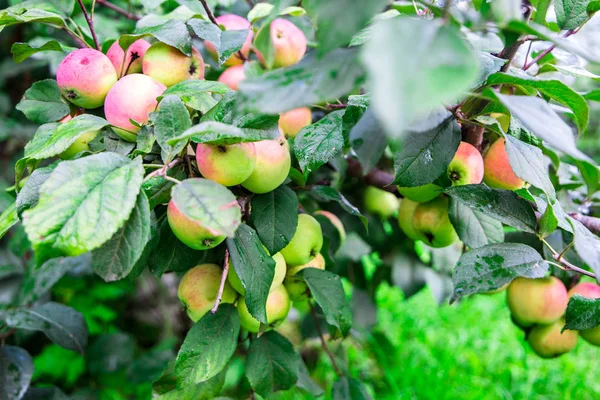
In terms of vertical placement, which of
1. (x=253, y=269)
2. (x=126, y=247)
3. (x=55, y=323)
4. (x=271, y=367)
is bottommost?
(x=55, y=323)

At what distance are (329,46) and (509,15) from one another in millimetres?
126

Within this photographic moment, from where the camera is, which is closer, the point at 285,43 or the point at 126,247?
the point at 126,247

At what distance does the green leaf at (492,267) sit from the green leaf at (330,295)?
6.7 inches

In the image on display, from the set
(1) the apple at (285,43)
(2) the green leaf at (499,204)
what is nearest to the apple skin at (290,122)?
(1) the apple at (285,43)

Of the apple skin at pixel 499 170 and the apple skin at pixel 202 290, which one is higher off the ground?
the apple skin at pixel 499 170

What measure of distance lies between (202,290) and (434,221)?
0.37m

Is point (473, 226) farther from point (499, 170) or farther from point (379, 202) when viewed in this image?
point (379, 202)

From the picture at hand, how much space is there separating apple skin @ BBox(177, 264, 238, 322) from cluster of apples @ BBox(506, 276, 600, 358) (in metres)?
0.49

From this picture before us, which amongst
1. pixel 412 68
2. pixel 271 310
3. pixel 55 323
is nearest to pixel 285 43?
pixel 271 310

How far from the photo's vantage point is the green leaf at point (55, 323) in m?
0.89

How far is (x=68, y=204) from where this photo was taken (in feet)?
1.38

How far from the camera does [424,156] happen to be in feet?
1.89

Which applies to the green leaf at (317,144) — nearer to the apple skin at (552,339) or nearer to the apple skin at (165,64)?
the apple skin at (165,64)

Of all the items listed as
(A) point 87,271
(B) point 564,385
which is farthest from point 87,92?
(B) point 564,385
